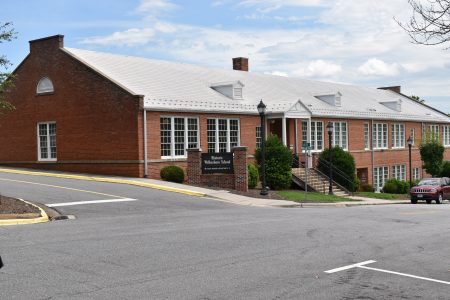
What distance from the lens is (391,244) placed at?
511 inches

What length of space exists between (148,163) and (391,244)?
18.5 metres

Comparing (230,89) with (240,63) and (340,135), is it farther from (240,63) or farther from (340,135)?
(240,63)

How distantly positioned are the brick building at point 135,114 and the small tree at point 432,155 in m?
7.84

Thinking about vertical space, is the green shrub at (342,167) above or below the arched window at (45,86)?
below

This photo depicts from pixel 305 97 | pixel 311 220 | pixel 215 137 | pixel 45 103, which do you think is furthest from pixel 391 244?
pixel 305 97

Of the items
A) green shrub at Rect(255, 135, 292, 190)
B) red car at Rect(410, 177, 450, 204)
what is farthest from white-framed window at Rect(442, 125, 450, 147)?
green shrub at Rect(255, 135, 292, 190)

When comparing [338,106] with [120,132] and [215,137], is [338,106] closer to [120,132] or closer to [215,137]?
[215,137]

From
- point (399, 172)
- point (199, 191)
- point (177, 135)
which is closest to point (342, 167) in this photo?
point (177, 135)

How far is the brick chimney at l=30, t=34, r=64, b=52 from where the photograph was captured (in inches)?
1320

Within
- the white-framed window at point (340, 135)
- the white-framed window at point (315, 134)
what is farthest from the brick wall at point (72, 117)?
the white-framed window at point (340, 135)

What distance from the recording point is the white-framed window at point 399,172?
50.3m

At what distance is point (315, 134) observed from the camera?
40688mm

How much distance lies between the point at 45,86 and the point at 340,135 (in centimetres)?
2112

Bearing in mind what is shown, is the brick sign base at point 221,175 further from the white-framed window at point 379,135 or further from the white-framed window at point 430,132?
the white-framed window at point 430,132
